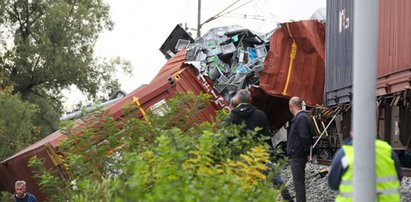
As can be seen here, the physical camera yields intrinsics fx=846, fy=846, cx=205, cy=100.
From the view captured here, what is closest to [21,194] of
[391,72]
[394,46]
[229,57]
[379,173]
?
[391,72]

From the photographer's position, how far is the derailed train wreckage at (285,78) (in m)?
11.3

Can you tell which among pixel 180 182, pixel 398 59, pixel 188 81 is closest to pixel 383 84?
pixel 398 59

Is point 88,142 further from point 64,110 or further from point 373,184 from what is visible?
point 64,110

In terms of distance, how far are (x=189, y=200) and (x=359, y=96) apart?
1.09 m

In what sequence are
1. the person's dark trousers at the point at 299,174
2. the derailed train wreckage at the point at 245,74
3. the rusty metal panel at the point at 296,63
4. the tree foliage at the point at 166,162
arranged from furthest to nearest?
→ 1. the rusty metal panel at the point at 296,63
2. the derailed train wreckage at the point at 245,74
3. the person's dark trousers at the point at 299,174
4. the tree foliage at the point at 166,162

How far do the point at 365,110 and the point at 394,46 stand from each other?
6843mm

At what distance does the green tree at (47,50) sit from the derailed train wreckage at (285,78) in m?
15.2

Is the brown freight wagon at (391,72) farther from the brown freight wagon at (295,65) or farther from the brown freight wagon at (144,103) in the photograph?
the brown freight wagon at (295,65)

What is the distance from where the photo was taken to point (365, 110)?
4309mm

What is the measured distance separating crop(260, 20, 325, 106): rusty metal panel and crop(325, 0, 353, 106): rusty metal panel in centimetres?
150

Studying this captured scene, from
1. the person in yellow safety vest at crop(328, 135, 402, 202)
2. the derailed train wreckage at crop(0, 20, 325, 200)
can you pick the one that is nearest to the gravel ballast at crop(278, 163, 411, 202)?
the derailed train wreckage at crop(0, 20, 325, 200)

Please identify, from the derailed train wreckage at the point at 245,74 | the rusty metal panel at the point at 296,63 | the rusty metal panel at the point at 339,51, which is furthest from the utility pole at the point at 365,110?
the rusty metal panel at the point at 296,63

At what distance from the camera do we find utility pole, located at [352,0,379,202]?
4.30 meters

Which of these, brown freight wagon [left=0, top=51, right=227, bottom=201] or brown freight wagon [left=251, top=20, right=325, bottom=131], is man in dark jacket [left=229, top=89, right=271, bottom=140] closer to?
brown freight wagon [left=0, top=51, right=227, bottom=201]
